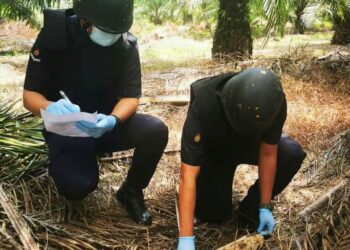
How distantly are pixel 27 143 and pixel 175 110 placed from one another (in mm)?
1826

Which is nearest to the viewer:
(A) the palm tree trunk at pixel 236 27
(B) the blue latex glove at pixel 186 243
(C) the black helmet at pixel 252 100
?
(C) the black helmet at pixel 252 100

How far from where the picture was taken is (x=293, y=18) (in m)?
13.5

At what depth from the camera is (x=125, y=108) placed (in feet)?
8.09

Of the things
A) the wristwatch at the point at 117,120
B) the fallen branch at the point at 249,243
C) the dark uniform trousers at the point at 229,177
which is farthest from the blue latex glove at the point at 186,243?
the wristwatch at the point at 117,120

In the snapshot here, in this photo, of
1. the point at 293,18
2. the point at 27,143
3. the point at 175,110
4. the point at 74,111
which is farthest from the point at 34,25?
the point at 293,18

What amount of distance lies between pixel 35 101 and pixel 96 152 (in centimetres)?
43

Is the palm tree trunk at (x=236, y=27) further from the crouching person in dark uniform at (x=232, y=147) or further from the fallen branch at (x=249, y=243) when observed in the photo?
the fallen branch at (x=249, y=243)

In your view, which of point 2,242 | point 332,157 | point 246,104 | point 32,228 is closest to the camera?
point 246,104

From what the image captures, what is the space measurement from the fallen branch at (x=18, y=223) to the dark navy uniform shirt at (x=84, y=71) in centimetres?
60

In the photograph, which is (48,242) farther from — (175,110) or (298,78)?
(298,78)

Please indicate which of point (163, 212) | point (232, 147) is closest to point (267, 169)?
point (232, 147)

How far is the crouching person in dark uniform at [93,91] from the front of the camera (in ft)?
7.53

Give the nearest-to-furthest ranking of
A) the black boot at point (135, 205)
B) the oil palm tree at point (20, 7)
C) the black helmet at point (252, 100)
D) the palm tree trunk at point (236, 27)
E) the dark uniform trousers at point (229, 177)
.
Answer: the black helmet at point (252, 100) < the dark uniform trousers at point (229, 177) < the black boot at point (135, 205) < the oil palm tree at point (20, 7) < the palm tree trunk at point (236, 27)

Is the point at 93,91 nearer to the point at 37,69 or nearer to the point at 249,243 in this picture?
the point at 37,69
